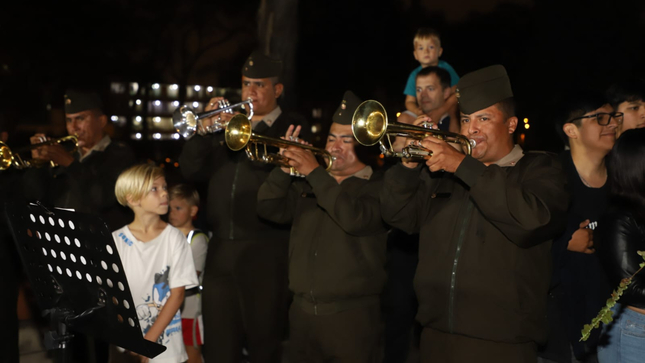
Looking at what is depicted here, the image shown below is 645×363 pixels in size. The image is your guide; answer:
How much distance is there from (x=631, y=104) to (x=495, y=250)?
1.76m

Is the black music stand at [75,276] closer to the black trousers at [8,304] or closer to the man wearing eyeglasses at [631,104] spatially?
the black trousers at [8,304]

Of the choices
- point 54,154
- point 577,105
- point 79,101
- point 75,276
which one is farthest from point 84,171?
point 577,105

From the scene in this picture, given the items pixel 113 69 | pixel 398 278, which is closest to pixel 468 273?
pixel 398 278

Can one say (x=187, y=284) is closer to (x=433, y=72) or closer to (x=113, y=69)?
(x=433, y=72)

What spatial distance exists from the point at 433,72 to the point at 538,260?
2666 millimetres

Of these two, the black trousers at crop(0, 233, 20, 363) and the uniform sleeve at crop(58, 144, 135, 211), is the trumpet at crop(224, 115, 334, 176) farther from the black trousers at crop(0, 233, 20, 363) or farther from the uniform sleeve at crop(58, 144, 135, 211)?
the black trousers at crop(0, 233, 20, 363)

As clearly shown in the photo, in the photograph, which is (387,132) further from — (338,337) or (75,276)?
(75,276)

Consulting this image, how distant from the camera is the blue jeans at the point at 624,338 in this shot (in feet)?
11.1

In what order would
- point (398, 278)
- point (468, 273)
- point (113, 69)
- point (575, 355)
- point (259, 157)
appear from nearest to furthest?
point (468, 273) < point (575, 355) < point (259, 157) < point (398, 278) < point (113, 69)

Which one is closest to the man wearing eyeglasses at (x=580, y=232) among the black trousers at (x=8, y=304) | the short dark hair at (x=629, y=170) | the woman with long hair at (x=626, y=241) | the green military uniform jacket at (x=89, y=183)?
the woman with long hair at (x=626, y=241)

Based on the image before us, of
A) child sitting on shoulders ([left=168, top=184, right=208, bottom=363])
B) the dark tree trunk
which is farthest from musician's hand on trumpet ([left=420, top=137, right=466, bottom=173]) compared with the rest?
the dark tree trunk

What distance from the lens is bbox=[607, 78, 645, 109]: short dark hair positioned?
4.61 metres

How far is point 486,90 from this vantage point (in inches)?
153

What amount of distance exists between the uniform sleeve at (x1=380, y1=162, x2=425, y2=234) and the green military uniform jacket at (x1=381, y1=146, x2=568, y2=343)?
0.28 m
